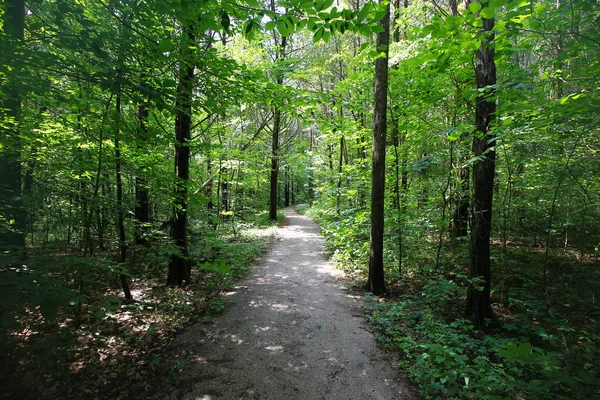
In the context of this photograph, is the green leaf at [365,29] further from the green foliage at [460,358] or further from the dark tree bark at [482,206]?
the dark tree bark at [482,206]

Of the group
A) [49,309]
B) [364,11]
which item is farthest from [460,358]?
[49,309]

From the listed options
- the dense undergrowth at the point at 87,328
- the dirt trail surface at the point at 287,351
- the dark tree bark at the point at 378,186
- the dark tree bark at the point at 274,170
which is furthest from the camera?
the dark tree bark at the point at 274,170

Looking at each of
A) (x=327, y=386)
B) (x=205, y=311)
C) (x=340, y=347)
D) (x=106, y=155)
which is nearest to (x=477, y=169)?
(x=340, y=347)

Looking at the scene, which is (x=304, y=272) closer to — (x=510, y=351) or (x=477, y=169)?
(x=477, y=169)

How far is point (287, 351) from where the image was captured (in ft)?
14.2

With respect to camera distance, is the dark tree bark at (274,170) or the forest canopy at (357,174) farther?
the dark tree bark at (274,170)

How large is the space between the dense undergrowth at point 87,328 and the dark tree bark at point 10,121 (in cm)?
54

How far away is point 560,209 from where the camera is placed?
22.7 feet

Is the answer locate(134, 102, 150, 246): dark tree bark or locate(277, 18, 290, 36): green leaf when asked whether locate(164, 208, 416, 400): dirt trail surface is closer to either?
locate(134, 102, 150, 246): dark tree bark

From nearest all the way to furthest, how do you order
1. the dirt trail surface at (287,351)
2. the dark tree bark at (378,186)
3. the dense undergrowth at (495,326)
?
the dense undergrowth at (495,326) → the dirt trail surface at (287,351) → the dark tree bark at (378,186)

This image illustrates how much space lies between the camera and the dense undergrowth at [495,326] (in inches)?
103

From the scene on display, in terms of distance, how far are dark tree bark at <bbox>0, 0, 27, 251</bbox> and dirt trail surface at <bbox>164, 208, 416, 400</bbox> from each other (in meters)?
2.80

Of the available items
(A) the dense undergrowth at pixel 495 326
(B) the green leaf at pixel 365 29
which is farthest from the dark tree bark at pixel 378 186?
(B) the green leaf at pixel 365 29

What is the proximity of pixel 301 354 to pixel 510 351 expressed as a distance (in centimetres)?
297
